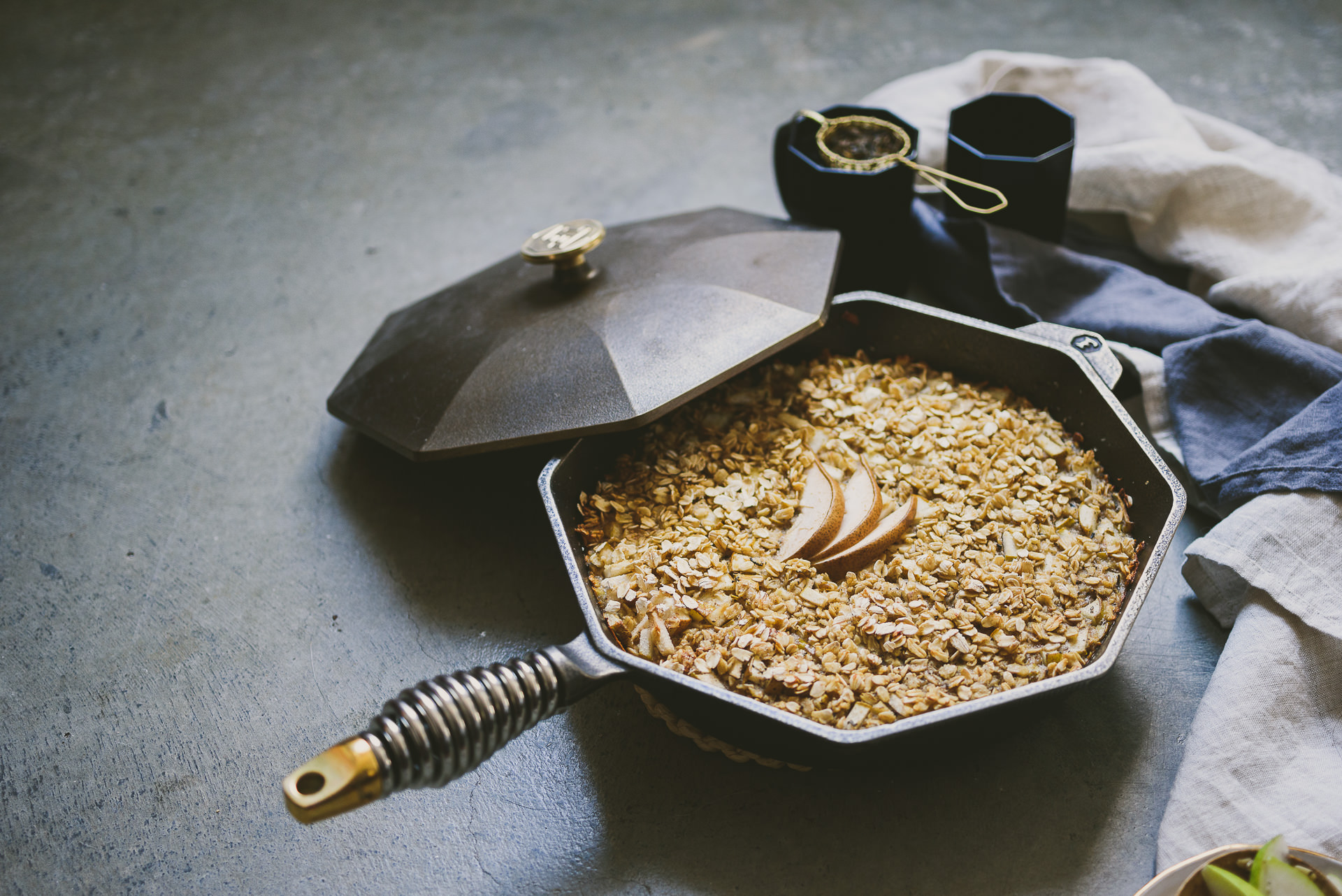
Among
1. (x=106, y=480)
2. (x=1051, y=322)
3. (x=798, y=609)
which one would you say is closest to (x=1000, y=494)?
(x=798, y=609)

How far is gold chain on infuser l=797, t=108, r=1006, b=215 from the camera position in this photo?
1304mm

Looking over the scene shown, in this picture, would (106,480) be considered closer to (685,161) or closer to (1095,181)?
(685,161)

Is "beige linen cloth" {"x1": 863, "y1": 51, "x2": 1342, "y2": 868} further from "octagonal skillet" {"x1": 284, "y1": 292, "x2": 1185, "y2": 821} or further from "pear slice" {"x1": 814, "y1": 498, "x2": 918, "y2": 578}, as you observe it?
"pear slice" {"x1": 814, "y1": 498, "x2": 918, "y2": 578}

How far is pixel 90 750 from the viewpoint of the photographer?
105cm

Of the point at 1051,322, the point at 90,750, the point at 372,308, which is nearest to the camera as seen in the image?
the point at 90,750

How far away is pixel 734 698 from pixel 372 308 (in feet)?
3.63

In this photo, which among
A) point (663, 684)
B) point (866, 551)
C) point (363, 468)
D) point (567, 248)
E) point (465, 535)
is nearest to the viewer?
point (663, 684)

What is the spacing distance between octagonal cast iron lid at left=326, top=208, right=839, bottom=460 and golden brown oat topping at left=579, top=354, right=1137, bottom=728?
4.9 inches

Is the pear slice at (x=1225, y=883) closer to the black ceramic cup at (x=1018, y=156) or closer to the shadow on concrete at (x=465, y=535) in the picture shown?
the shadow on concrete at (x=465, y=535)

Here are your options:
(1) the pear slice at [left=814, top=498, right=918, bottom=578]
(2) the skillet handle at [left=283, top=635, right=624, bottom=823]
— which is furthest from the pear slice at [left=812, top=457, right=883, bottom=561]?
(2) the skillet handle at [left=283, top=635, right=624, bottom=823]

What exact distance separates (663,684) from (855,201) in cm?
79

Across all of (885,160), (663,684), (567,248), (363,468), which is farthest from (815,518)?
(363,468)

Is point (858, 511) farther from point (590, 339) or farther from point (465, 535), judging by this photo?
point (465, 535)

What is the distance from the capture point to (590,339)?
1.11m
